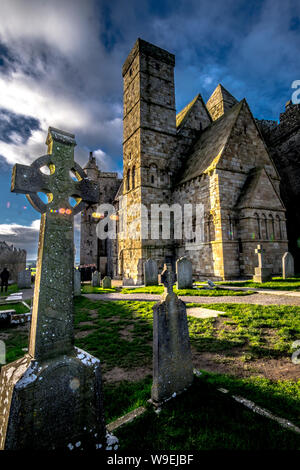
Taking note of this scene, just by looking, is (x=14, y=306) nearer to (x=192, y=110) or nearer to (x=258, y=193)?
(x=258, y=193)

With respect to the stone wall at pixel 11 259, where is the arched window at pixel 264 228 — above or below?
above

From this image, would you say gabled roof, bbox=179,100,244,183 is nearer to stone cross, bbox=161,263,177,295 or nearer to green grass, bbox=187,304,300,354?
green grass, bbox=187,304,300,354

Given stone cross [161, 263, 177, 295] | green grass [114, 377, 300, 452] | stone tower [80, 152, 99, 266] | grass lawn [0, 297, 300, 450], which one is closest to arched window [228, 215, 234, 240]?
grass lawn [0, 297, 300, 450]

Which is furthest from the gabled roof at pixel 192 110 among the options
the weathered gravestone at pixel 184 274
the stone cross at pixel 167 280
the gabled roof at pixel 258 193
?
the stone cross at pixel 167 280

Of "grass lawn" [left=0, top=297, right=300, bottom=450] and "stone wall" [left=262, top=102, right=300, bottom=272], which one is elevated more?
"stone wall" [left=262, top=102, right=300, bottom=272]

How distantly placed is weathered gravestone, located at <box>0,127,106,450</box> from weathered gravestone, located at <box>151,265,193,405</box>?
0.83 metres

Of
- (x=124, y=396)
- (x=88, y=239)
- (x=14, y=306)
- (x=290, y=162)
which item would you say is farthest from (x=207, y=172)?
(x=88, y=239)

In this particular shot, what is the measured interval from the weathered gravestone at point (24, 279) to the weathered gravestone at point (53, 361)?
1524 centimetres

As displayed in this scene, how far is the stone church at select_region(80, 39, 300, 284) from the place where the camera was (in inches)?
A: 545

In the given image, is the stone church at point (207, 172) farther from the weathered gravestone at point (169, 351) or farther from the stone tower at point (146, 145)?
the weathered gravestone at point (169, 351)

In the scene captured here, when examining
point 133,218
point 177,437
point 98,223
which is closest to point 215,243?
point 133,218

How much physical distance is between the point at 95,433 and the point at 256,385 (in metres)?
1.98

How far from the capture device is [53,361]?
178cm

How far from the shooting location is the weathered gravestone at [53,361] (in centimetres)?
159
